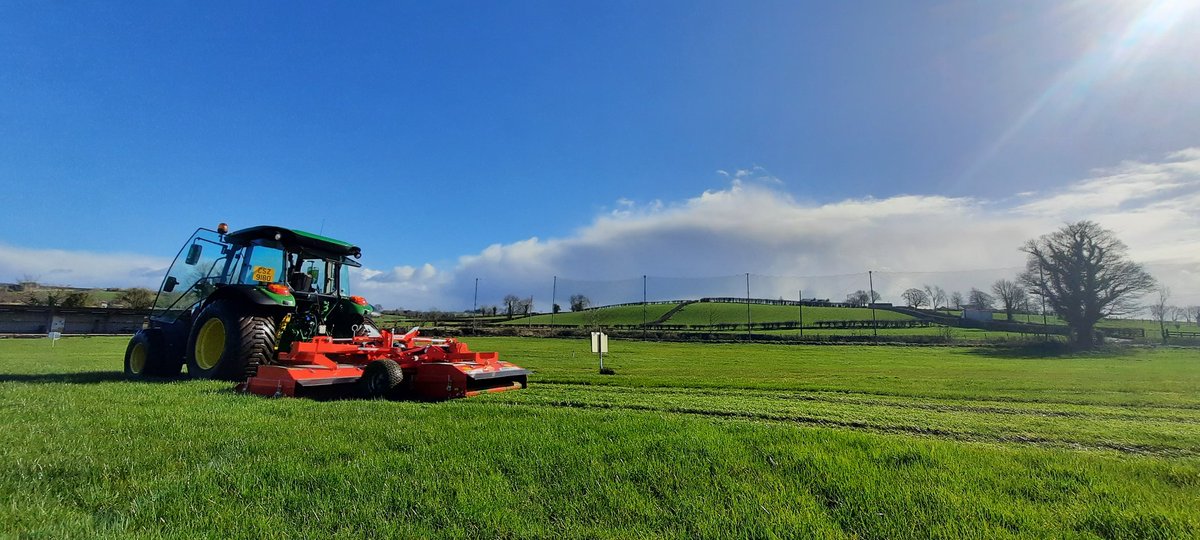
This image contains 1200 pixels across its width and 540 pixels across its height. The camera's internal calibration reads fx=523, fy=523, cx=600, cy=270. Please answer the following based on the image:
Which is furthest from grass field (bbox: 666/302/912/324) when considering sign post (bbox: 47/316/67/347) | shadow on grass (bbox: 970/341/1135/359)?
sign post (bbox: 47/316/67/347)

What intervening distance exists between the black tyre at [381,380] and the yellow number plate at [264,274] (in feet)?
10.9

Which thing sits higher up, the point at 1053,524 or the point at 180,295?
the point at 180,295

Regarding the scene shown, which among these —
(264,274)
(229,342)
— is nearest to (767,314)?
(264,274)

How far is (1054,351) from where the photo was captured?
42062 mm

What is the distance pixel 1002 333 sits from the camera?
56.5 m

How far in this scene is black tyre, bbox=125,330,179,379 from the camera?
9883 mm

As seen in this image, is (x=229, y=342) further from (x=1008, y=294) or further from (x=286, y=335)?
(x=1008, y=294)

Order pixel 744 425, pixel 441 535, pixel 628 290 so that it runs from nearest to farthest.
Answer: pixel 441 535, pixel 744 425, pixel 628 290

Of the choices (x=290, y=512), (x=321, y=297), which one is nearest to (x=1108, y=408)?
(x=290, y=512)

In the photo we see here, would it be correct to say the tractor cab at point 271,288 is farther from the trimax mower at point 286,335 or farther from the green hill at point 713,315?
the green hill at point 713,315

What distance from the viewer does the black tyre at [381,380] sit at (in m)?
7.44

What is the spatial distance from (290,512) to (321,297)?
8.09 metres

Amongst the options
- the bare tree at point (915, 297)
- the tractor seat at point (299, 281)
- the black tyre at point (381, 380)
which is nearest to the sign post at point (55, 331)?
the tractor seat at point (299, 281)

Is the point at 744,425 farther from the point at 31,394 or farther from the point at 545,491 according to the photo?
the point at 31,394
